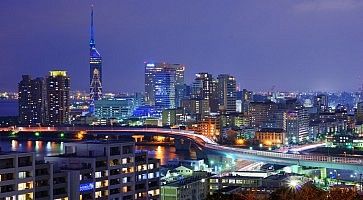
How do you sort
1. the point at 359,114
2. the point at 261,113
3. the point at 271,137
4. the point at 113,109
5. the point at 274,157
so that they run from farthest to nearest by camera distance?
the point at 113,109, the point at 261,113, the point at 359,114, the point at 271,137, the point at 274,157

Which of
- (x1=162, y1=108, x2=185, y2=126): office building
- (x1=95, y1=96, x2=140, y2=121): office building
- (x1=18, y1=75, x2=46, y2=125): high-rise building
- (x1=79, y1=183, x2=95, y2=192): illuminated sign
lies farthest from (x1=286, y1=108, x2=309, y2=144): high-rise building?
(x1=79, y1=183, x2=95, y2=192): illuminated sign

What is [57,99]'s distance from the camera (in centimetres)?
4506

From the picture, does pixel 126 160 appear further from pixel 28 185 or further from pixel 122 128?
pixel 122 128

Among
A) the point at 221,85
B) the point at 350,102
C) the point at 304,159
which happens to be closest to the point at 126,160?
the point at 304,159

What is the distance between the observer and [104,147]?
9672mm

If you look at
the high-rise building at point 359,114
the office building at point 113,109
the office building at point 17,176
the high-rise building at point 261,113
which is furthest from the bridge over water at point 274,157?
the office building at point 113,109

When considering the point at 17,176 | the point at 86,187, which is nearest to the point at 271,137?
the point at 86,187

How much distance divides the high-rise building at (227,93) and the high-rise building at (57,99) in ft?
34.6

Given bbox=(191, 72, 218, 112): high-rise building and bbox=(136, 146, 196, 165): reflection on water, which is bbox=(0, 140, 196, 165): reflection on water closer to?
bbox=(136, 146, 196, 165): reflection on water

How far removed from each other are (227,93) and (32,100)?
44.0 ft

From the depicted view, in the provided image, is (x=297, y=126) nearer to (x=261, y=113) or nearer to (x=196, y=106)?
(x=261, y=113)

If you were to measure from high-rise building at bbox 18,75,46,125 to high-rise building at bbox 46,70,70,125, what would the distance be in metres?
0.38

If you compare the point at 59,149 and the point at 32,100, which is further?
the point at 32,100

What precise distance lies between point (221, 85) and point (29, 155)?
41934 mm
